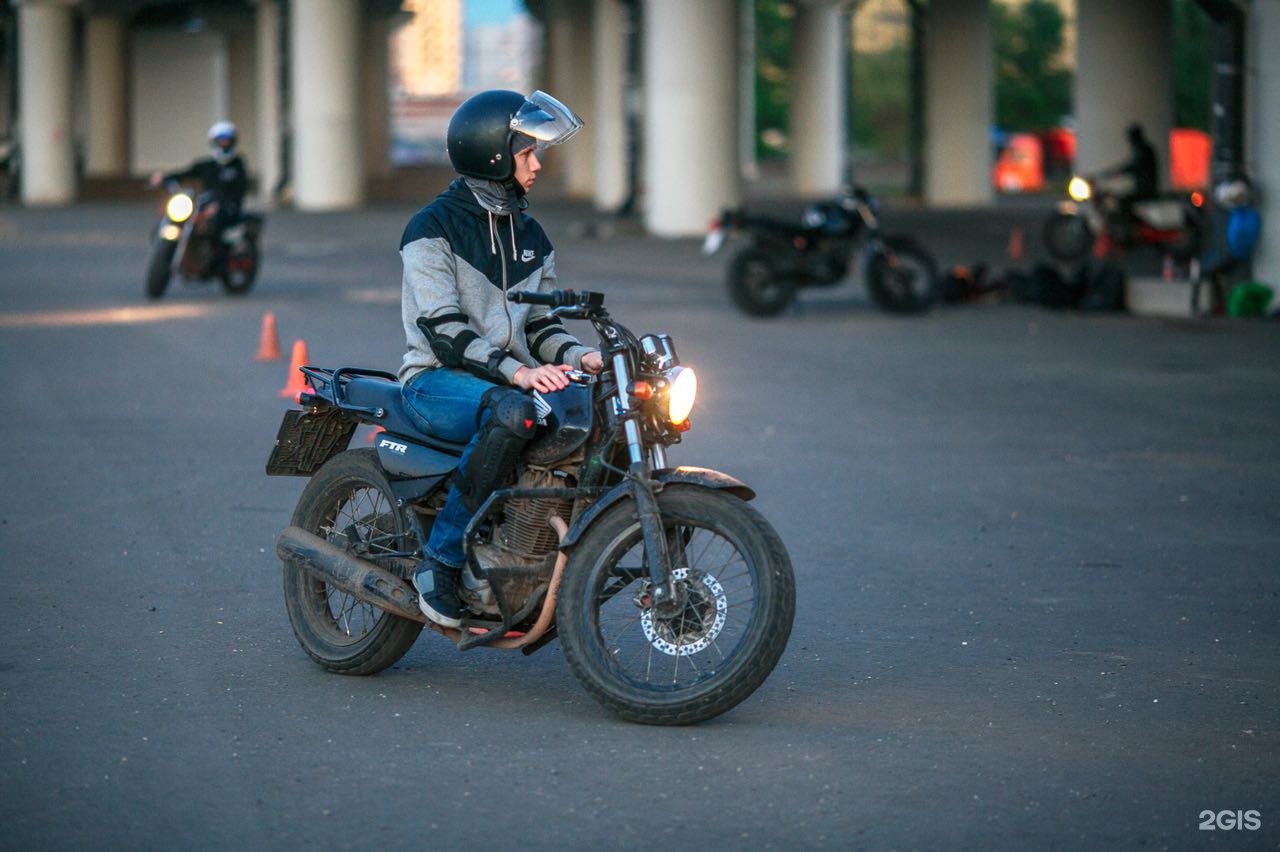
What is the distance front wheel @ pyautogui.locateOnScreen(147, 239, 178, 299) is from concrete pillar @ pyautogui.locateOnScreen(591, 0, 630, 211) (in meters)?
32.5

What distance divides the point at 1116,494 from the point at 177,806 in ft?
20.9

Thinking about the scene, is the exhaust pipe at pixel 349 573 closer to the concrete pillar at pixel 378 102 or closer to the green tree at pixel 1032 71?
the concrete pillar at pixel 378 102

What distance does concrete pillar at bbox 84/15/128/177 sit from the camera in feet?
→ 230

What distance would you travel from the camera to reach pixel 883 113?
104 m

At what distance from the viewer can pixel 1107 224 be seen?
27031mm

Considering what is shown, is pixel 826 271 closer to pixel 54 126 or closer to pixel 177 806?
pixel 177 806

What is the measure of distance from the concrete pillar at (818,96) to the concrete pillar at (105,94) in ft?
82.5

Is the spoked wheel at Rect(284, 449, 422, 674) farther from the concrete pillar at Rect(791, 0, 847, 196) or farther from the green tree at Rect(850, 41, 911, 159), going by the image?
the green tree at Rect(850, 41, 911, 159)

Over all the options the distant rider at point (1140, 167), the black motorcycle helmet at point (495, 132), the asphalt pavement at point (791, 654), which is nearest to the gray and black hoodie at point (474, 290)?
the black motorcycle helmet at point (495, 132)

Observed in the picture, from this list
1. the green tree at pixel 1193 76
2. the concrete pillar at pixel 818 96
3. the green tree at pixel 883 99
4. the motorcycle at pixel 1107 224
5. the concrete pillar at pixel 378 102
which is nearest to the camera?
the motorcycle at pixel 1107 224

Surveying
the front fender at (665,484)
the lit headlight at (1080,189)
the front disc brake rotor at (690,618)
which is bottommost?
the front disc brake rotor at (690,618)

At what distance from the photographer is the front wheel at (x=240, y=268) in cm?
2214

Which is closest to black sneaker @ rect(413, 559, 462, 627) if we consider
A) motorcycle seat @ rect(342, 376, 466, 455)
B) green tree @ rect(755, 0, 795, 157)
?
motorcycle seat @ rect(342, 376, 466, 455)

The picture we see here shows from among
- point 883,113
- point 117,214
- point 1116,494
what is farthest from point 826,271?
point 883,113
